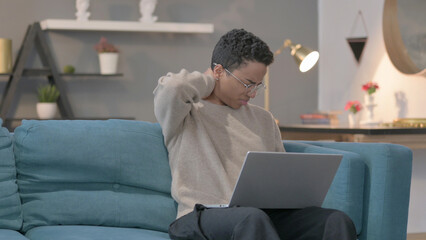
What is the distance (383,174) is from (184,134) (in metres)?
0.67

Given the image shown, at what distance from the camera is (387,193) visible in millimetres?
2195

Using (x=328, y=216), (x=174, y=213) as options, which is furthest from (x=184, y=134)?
(x=328, y=216)

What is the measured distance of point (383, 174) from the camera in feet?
7.22

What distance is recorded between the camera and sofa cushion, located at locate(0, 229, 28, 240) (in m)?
2.02

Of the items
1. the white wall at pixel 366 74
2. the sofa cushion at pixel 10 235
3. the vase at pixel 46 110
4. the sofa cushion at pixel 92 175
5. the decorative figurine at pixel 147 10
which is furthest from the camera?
the decorative figurine at pixel 147 10

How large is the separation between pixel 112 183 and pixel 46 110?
2.48m

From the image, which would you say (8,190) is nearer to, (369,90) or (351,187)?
(351,187)

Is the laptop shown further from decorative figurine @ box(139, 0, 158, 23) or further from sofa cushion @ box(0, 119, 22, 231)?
decorative figurine @ box(139, 0, 158, 23)

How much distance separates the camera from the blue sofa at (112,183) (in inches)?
86.7

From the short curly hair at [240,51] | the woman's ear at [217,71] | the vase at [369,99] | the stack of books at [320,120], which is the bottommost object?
the stack of books at [320,120]

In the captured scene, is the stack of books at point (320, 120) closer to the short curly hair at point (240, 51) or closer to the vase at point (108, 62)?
the vase at point (108, 62)

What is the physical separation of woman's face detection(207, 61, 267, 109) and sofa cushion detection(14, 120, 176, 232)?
27 centimetres

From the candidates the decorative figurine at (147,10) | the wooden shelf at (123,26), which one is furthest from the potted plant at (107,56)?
the decorative figurine at (147,10)

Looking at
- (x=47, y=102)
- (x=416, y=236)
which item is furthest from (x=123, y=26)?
(x=416, y=236)
